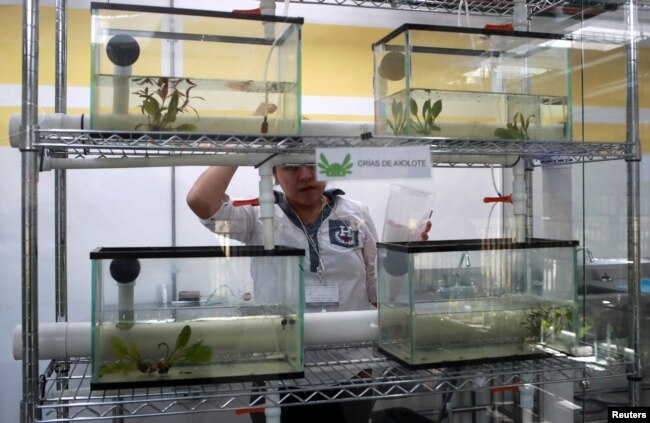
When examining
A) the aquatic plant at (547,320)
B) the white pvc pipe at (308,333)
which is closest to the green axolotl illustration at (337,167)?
the white pvc pipe at (308,333)

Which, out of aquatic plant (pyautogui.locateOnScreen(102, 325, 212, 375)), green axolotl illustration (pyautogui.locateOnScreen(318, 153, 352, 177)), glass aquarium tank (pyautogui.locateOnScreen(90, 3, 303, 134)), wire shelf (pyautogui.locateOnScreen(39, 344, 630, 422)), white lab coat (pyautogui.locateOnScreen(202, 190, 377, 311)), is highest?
glass aquarium tank (pyautogui.locateOnScreen(90, 3, 303, 134))

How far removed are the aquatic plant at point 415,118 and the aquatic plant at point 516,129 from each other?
6.0 inches

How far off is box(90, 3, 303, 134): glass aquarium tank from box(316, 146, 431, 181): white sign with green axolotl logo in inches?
3.7

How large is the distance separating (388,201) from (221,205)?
0.39 metres

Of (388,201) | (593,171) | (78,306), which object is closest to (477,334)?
(388,201)

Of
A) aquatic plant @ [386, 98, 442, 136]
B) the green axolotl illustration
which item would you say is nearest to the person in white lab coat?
the green axolotl illustration

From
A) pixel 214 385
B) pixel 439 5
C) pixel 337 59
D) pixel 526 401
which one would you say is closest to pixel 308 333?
pixel 214 385

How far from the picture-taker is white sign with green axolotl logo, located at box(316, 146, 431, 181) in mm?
1168

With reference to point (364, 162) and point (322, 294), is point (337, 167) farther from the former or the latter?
point (322, 294)

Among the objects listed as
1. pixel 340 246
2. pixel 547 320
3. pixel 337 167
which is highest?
pixel 337 167

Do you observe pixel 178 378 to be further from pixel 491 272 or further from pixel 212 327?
pixel 491 272

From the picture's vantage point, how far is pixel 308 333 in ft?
4.08

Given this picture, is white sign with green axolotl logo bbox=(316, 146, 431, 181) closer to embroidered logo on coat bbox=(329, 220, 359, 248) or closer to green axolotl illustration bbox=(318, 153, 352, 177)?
green axolotl illustration bbox=(318, 153, 352, 177)

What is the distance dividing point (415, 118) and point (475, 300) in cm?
40
